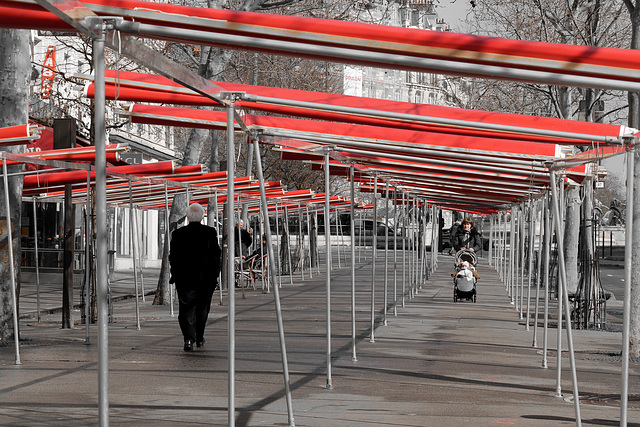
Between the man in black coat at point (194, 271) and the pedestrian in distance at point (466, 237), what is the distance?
38.6ft

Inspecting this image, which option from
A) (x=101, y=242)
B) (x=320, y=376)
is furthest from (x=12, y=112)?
(x=101, y=242)

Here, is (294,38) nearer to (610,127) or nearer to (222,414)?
(610,127)

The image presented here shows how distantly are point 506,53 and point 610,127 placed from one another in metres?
2.50

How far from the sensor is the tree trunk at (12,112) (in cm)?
1141

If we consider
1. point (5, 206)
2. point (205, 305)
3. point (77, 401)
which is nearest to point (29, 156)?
point (5, 206)

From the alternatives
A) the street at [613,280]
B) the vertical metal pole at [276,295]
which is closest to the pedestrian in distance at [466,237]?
the street at [613,280]

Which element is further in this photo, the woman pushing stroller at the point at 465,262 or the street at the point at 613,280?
the street at the point at 613,280

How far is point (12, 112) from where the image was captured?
459 inches

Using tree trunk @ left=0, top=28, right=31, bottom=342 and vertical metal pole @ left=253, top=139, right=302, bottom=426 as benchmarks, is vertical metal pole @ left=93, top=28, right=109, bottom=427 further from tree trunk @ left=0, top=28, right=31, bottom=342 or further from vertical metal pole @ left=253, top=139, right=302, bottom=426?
tree trunk @ left=0, top=28, right=31, bottom=342

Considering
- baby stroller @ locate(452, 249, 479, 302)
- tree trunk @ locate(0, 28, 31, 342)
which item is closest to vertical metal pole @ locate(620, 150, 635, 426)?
tree trunk @ locate(0, 28, 31, 342)

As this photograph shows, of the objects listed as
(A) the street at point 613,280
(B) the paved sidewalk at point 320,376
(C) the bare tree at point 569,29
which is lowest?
(A) the street at point 613,280

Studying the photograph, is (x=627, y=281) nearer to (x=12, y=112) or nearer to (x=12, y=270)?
(x=12, y=270)

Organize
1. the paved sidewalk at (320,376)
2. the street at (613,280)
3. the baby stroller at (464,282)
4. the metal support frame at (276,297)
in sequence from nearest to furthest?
the metal support frame at (276,297)
the paved sidewalk at (320,376)
the baby stroller at (464,282)
the street at (613,280)

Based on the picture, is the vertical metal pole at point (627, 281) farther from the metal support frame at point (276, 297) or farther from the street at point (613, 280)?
the street at point (613, 280)
